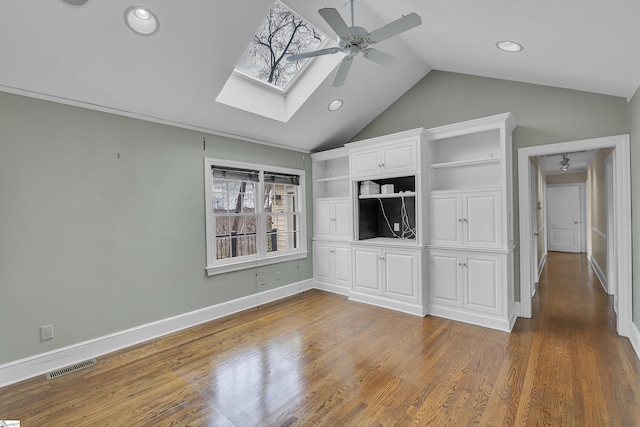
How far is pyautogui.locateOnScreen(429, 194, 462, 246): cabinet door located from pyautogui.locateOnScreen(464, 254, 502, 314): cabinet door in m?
0.30

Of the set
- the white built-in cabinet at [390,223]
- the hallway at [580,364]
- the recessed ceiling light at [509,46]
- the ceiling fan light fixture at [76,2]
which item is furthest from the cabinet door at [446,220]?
the ceiling fan light fixture at [76,2]

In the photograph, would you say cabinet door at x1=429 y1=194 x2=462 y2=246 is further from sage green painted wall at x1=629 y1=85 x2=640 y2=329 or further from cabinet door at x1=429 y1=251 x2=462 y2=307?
sage green painted wall at x1=629 y1=85 x2=640 y2=329

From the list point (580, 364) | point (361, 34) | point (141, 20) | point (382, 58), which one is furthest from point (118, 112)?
point (580, 364)

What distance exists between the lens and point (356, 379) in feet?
7.93

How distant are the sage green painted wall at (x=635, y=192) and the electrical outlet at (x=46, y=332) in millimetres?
5321

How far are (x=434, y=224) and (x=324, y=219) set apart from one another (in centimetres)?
187

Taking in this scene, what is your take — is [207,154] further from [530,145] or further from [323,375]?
[530,145]

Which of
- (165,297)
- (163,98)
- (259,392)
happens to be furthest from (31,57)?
(259,392)

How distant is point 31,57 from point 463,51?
12.8 ft

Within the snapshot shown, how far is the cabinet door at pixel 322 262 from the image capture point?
5.04m

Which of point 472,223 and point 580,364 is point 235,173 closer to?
point 472,223

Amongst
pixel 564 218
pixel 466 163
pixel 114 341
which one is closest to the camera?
A: pixel 114 341

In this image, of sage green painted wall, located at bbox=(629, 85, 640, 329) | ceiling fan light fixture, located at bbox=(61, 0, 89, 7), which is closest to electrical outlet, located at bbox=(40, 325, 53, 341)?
ceiling fan light fixture, located at bbox=(61, 0, 89, 7)

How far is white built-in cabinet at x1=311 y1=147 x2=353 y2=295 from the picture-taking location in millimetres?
4816
